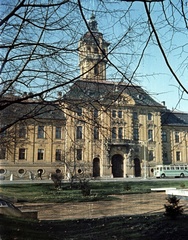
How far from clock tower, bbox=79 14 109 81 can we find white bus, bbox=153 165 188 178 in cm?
112

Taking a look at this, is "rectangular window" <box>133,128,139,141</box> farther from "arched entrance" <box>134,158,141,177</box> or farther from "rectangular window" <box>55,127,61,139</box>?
"rectangular window" <box>55,127,61,139</box>

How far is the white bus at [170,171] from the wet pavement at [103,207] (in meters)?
0.95

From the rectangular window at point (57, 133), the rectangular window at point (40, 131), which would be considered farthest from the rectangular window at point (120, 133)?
the rectangular window at point (40, 131)

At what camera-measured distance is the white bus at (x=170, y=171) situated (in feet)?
7.36

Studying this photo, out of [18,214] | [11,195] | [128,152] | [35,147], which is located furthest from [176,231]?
[11,195]

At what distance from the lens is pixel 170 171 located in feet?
7.76

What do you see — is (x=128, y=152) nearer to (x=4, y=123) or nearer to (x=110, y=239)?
(x=110, y=239)

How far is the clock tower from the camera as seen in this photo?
4.11ft

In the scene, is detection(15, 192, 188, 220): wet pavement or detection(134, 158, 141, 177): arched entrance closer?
detection(134, 158, 141, 177): arched entrance

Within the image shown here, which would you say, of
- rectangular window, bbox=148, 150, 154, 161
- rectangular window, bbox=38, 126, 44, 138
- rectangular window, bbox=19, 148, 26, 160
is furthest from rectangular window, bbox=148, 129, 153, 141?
rectangular window, bbox=19, 148, 26, 160

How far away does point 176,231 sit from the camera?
2.09 m

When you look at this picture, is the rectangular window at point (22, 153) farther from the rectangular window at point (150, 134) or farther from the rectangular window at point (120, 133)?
the rectangular window at point (150, 134)

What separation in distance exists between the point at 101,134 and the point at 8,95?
0.67 metres

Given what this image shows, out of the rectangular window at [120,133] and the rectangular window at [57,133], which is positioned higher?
the rectangular window at [57,133]
